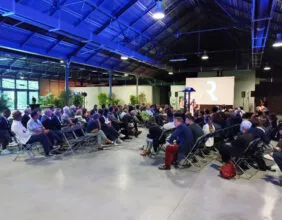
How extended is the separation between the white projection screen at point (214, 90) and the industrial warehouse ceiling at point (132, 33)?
1586mm

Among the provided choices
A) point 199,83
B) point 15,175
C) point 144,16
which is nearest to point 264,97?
point 199,83

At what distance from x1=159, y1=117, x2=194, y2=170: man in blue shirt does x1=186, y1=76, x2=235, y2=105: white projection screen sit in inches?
421

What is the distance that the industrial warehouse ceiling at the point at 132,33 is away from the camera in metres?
6.55

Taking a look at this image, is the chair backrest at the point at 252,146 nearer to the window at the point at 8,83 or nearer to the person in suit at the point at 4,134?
the person in suit at the point at 4,134

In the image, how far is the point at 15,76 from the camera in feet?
61.1

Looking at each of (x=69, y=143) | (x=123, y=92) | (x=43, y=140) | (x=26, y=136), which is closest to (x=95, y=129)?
(x=69, y=143)

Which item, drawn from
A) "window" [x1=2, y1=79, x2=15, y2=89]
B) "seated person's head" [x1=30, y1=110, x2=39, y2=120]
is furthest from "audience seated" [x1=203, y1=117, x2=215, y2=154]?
"window" [x1=2, y1=79, x2=15, y2=89]

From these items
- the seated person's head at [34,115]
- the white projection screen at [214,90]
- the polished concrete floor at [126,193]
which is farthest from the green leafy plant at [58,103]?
the white projection screen at [214,90]

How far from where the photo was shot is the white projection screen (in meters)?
13.8

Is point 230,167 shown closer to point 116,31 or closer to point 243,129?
point 243,129

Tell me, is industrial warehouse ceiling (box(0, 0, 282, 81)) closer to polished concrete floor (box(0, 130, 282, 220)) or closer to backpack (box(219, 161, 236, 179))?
backpack (box(219, 161, 236, 179))

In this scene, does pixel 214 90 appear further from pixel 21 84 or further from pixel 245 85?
pixel 21 84

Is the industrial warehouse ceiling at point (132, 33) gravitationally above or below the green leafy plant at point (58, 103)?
above

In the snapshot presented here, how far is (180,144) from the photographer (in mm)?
4297
